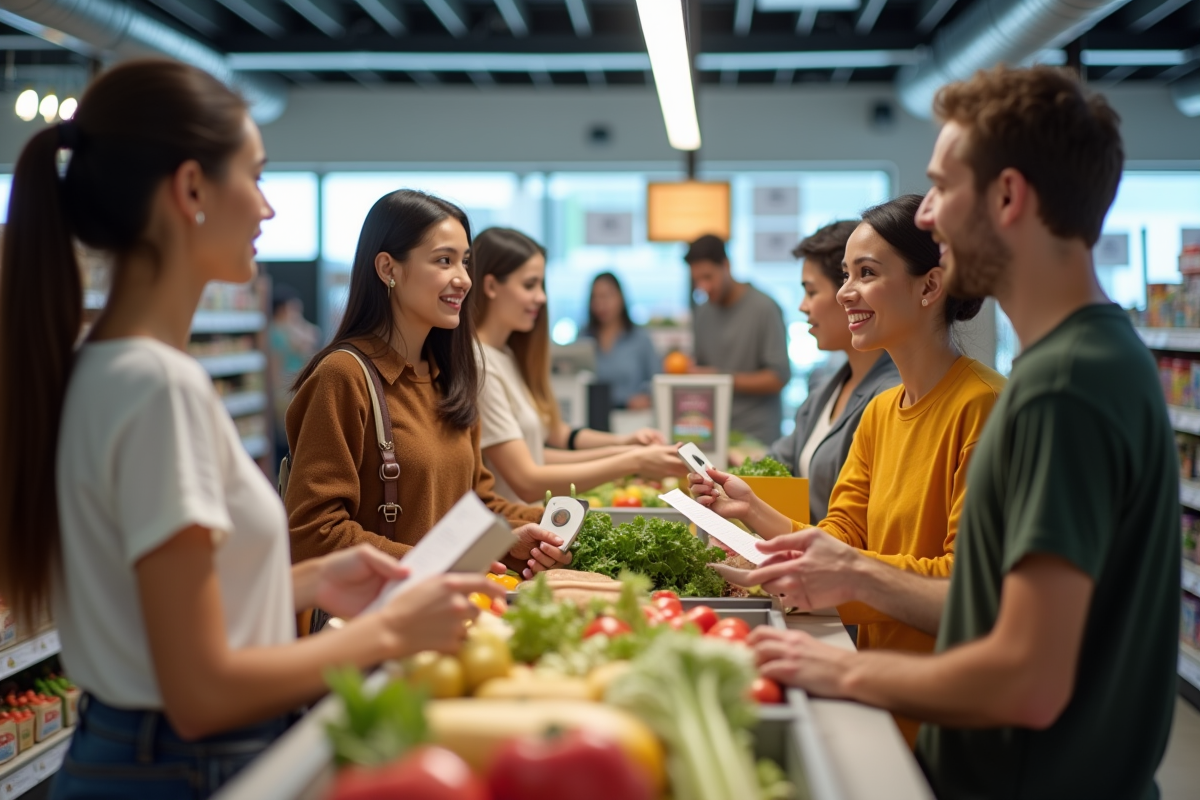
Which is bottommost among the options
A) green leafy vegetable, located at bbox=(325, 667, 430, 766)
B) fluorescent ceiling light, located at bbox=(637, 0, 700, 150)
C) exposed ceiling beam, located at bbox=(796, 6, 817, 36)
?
green leafy vegetable, located at bbox=(325, 667, 430, 766)

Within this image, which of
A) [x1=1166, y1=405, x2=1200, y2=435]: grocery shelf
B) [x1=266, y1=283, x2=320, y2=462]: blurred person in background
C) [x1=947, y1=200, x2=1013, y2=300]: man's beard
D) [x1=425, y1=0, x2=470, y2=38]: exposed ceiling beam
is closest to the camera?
[x1=947, y1=200, x2=1013, y2=300]: man's beard

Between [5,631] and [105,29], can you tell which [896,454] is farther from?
[105,29]

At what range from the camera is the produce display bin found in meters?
1.24

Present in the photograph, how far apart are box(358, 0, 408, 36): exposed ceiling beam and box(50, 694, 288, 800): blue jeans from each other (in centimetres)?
853

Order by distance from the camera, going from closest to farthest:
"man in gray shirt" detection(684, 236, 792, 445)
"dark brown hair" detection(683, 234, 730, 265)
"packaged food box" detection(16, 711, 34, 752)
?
1. "packaged food box" detection(16, 711, 34, 752)
2. "man in gray shirt" detection(684, 236, 792, 445)
3. "dark brown hair" detection(683, 234, 730, 265)

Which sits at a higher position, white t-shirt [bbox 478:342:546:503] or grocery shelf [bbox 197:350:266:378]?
grocery shelf [bbox 197:350:266:378]

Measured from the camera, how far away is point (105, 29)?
7152 mm

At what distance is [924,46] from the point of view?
966cm

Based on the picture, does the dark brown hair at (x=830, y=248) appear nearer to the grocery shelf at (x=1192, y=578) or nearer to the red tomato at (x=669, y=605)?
the red tomato at (x=669, y=605)

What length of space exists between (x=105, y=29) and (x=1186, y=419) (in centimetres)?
708

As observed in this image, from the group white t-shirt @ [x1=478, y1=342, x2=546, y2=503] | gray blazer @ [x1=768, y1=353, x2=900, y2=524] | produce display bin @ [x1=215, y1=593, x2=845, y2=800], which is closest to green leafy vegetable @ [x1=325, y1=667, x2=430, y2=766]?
produce display bin @ [x1=215, y1=593, x2=845, y2=800]

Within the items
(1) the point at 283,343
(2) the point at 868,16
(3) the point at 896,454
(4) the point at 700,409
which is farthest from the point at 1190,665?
(1) the point at 283,343

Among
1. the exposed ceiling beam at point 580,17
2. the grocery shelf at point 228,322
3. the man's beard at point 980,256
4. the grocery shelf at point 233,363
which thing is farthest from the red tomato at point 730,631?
the exposed ceiling beam at point 580,17

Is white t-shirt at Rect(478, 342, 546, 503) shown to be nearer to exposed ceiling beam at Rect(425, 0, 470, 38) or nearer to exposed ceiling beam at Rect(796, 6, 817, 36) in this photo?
exposed ceiling beam at Rect(425, 0, 470, 38)
